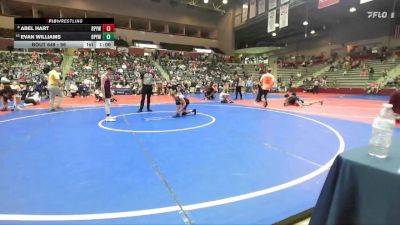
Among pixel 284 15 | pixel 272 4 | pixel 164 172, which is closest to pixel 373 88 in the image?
pixel 284 15

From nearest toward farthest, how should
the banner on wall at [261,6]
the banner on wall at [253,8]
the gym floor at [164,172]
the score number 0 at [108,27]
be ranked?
the gym floor at [164,172] < the score number 0 at [108,27] < the banner on wall at [261,6] < the banner on wall at [253,8]

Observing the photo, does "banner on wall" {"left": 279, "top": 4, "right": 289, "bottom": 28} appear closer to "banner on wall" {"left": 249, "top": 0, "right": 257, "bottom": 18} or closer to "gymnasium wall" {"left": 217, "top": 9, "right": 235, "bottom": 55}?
"banner on wall" {"left": 249, "top": 0, "right": 257, "bottom": 18}

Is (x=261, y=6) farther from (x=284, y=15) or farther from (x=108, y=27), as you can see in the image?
(x=108, y=27)

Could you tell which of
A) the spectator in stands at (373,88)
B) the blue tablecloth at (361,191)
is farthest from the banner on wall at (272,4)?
the blue tablecloth at (361,191)

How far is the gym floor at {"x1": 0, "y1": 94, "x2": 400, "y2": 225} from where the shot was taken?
2.49 meters

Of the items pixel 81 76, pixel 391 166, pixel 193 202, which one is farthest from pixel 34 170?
pixel 81 76

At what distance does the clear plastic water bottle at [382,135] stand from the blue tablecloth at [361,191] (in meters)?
0.05

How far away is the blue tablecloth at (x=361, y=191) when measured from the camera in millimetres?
1285

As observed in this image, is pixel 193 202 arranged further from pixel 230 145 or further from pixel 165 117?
pixel 165 117

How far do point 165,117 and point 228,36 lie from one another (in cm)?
2905

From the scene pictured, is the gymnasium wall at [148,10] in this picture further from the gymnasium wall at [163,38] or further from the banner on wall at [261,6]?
the banner on wall at [261,6]

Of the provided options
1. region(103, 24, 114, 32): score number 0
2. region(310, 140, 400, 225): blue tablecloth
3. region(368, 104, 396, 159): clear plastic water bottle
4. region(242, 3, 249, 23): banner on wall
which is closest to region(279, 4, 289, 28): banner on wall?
region(242, 3, 249, 23): banner on wall

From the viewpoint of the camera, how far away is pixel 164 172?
3496 mm
